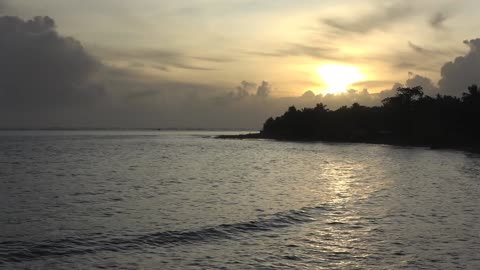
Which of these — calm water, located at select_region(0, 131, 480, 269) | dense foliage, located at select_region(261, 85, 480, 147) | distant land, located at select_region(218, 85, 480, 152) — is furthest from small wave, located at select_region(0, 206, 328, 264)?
dense foliage, located at select_region(261, 85, 480, 147)

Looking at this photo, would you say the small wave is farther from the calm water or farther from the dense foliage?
the dense foliage

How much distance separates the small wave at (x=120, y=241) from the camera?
729 inches

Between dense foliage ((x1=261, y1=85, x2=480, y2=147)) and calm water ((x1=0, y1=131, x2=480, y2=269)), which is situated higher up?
dense foliage ((x1=261, y1=85, x2=480, y2=147))

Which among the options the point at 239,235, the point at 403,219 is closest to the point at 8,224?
the point at 239,235

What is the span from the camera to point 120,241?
20.5 metres

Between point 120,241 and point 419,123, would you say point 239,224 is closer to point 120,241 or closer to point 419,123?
point 120,241

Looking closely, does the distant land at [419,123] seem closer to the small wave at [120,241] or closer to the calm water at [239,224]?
the calm water at [239,224]

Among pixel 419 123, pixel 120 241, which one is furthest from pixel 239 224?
pixel 419 123

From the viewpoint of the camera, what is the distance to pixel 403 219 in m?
25.8

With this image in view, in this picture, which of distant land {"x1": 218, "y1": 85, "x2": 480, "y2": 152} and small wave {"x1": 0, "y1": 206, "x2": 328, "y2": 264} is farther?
distant land {"x1": 218, "y1": 85, "x2": 480, "y2": 152}

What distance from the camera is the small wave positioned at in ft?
60.7

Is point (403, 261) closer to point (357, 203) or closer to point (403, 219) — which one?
point (403, 219)

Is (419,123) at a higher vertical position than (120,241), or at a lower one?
higher

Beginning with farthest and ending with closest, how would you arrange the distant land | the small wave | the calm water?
the distant land, the small wave, the calm water
